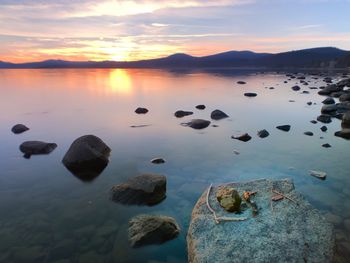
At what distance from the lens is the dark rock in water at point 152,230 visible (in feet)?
31.7

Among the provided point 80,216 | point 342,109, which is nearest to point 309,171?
point 80,216

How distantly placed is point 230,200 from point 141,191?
15.2 ft

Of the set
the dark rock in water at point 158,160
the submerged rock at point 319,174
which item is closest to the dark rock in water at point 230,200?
the submerged rock at point 319,174

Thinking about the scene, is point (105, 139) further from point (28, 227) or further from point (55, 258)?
point (55, 258)

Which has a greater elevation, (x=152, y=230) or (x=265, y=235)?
(x=265, y=235)

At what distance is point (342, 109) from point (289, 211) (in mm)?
27529

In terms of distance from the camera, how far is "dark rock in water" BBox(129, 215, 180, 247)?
9.67m

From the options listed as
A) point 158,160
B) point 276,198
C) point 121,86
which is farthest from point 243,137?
point 121,86

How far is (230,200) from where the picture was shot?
29.1 ft

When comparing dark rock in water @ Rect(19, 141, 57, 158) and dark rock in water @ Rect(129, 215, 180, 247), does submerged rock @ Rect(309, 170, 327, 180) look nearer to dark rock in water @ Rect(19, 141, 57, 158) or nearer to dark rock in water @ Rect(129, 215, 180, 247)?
dark rock in water @ Rect(129, 215, 180, 247)

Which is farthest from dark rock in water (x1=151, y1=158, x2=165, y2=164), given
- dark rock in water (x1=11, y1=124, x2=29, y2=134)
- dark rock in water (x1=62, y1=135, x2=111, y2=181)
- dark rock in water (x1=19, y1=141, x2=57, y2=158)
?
dark rock in water (x1=11, y1=124, x2=29, y2=134)

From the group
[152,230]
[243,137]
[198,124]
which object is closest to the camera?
[152,230]

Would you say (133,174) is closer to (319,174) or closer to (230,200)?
(230,200)

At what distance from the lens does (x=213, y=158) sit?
58.3ft
